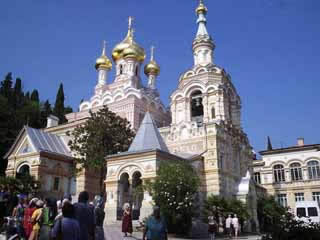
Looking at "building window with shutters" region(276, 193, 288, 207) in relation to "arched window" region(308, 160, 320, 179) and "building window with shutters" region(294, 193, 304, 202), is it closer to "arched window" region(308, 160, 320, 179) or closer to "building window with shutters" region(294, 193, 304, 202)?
"building window with shutters" region(294, 193, 304, 202)

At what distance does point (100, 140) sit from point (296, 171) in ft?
75.5

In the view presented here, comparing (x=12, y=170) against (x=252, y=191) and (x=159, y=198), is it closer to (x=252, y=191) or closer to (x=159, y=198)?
(x=159, y=198)

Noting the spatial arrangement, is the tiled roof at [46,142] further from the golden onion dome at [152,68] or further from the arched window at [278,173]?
the arched window at [278,173]

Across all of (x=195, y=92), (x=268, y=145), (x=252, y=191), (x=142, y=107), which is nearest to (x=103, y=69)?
(x=142, y=107)

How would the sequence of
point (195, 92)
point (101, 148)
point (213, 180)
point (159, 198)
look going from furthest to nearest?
point (195, 92), point (213, 180), point (101, 148), point (159, 198)

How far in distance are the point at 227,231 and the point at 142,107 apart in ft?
56.7

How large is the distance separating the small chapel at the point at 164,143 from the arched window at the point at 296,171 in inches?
239

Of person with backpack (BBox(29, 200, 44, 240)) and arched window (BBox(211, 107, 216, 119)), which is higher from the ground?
arched window (BBox(211, 107, 216, 119))

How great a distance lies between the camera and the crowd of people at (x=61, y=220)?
535cm

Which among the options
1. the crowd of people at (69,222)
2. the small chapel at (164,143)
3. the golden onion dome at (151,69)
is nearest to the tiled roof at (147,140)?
the small chapel at (164,143)

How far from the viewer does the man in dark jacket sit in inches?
245

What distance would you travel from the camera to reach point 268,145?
52.9m

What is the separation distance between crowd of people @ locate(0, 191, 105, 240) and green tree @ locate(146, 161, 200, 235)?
19.8ft

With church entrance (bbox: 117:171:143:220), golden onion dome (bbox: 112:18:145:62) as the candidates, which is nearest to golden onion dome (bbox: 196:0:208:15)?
golden onion dome (bbox: 112:18:145:62)
